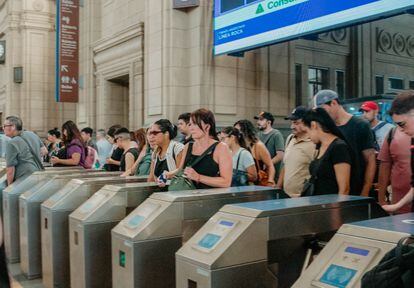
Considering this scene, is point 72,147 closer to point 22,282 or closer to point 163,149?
point 22,282

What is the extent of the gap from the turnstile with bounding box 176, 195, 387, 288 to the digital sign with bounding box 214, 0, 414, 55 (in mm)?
3683

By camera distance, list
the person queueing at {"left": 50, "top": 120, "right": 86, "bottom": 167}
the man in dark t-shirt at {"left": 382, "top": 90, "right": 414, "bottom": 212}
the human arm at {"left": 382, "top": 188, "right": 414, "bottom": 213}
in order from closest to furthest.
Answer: the man in dark t-shirt at {"left": 382, "top": 90, "right": 414, "bottom": 212} → the human arm at {"left": 382, "top": 188, "right": 414, "bottom": 213} → the person queueing at {"left": 50, "top": 120, "right": 86, "bottom": 167}

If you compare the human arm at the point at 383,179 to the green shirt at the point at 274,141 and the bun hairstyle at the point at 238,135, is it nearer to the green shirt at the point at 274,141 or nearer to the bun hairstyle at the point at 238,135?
the bun hairstyle at the point at 238,135

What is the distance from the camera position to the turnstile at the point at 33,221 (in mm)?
4977

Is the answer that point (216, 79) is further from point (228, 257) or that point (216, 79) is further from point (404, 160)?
point (228, 257)

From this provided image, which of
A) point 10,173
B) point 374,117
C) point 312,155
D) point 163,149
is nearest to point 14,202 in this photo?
point 10,173

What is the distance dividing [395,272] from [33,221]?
4078 millimetres

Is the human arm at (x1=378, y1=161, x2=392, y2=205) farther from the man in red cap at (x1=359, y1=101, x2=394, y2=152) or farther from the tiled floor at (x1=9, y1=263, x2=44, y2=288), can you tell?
the tiled floor at (x1=9, y1=263, x2=44, y2=288)

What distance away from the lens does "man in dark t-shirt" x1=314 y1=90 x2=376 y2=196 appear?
12.3 feet

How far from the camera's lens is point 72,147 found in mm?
6738

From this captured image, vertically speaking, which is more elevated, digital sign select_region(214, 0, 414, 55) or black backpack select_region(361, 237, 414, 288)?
digital sign select_region(214, 0, 414, 55)

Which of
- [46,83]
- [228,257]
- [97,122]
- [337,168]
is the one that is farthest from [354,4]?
[46,83]

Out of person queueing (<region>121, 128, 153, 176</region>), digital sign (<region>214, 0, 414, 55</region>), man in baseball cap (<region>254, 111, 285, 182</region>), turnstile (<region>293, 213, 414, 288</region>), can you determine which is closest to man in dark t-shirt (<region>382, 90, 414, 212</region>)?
turnstile (<region>293, 213, 414, 288</region>)

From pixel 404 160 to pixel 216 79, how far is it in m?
5.44
